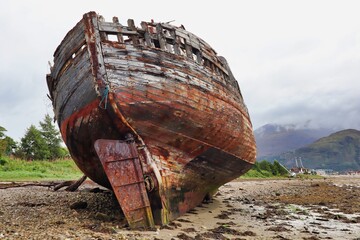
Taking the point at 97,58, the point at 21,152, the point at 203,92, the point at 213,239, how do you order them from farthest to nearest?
the point at 21,152
the point at 203,92
the point at 97,58
the point at 213,239

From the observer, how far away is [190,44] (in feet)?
25.9

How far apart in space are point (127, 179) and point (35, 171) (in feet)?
57.4

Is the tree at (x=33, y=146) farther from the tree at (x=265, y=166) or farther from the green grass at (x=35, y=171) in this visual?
the tree at (x=265, y=166)

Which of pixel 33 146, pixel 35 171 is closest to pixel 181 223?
pixel 35 171

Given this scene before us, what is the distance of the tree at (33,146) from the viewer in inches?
1357

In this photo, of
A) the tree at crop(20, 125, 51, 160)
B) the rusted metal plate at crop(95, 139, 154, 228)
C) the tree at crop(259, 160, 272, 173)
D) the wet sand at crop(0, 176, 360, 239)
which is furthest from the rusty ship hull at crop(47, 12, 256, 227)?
the tree at crop(259, 160, 272, 173)

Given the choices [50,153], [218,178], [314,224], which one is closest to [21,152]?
[50,153]

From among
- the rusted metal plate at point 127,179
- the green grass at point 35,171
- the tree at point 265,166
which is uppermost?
the green grass at point 35,171

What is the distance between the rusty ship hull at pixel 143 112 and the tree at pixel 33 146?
29143mm

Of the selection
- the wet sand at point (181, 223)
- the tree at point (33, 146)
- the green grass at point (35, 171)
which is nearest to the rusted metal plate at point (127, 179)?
the wet sand at point (181, 223)

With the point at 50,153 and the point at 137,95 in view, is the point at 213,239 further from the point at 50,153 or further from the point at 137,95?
the point at 50,153

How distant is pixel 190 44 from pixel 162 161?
311cm

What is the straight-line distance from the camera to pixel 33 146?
34812mm

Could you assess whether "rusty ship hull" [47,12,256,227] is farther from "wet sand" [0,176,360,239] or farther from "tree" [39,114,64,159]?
"tree" [39,114,64,159]
